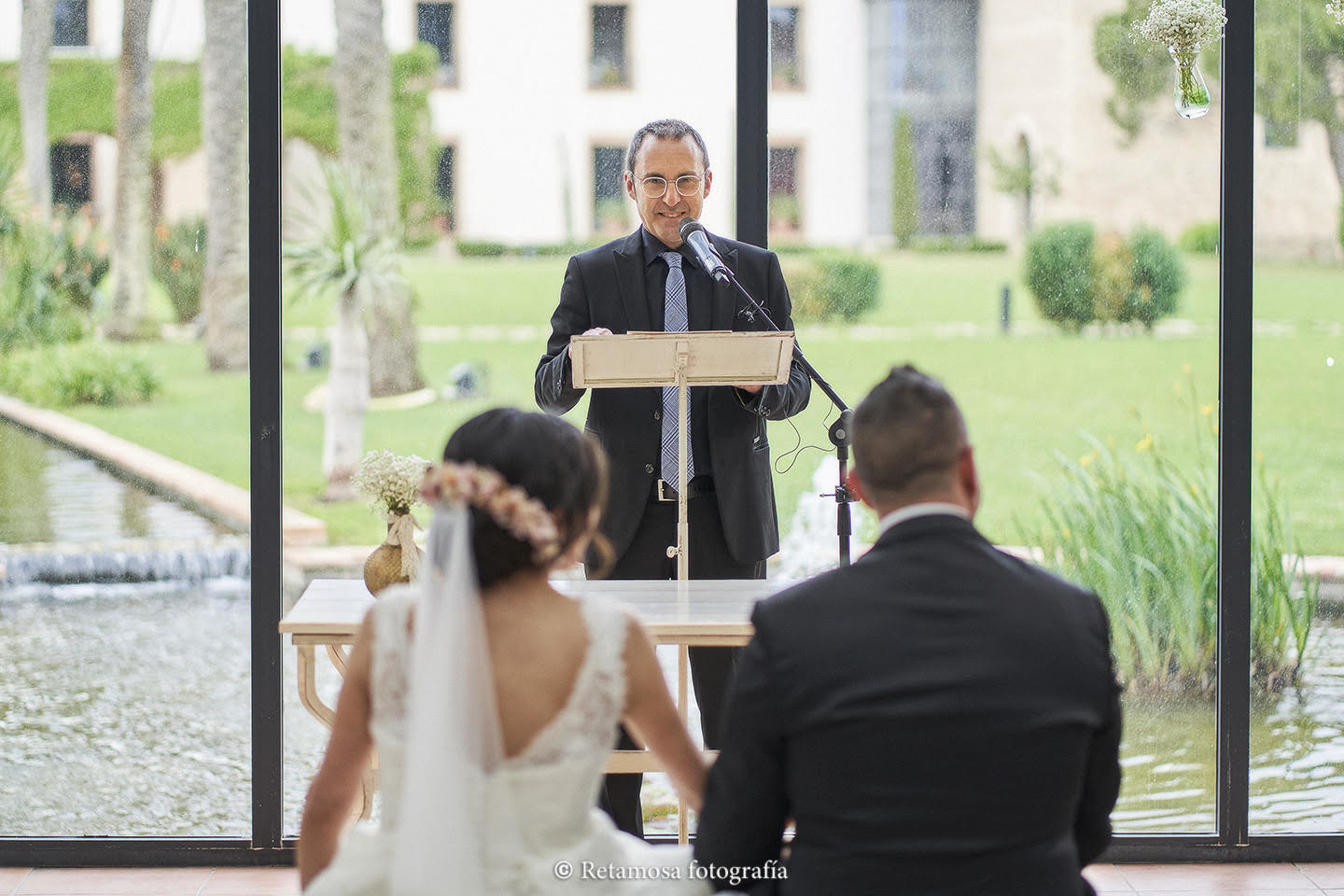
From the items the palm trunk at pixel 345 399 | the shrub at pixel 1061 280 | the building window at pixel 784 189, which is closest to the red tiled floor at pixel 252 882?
the palm trunk at pixel 345 399

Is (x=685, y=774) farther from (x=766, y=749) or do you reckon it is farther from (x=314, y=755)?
(x=314, y=755)

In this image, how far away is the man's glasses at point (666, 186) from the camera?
11.3 feet

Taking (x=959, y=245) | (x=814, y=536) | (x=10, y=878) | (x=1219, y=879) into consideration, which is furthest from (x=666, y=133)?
(x=10, y=878)

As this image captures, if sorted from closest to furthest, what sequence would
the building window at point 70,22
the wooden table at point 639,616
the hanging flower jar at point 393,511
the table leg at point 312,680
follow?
1. the wooden table at point 639,616
2. the table leg at point 312,680
3. the hanging flower jar at point 393,511
4. the building window at point 70,22

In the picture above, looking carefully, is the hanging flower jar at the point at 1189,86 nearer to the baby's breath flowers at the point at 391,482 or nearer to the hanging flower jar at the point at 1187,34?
the hanging flower jar at the point at 1187,34

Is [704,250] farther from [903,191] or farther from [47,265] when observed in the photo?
[47,265]

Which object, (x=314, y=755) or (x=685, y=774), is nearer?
(x=685, y=774)

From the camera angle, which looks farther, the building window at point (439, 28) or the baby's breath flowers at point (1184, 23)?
the building window at point (439, 28)

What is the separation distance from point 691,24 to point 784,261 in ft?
2.22

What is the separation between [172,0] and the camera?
3.87 m

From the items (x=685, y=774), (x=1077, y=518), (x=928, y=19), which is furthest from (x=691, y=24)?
(x=685, y=774)

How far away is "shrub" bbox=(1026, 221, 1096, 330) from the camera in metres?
3.99

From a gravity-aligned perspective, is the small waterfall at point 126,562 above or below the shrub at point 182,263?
below

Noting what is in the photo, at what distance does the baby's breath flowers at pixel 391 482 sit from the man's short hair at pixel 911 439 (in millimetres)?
1430
